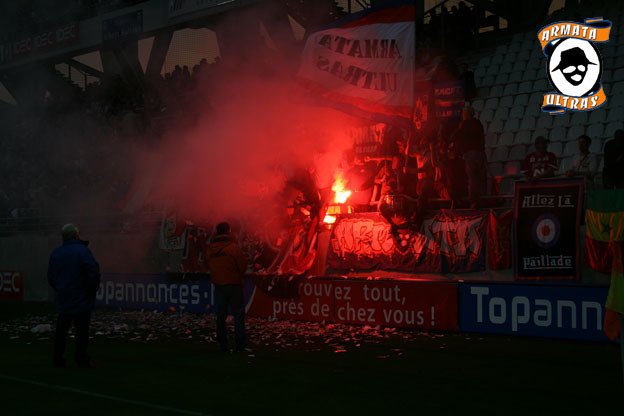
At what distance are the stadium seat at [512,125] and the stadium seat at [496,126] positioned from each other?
0.10m

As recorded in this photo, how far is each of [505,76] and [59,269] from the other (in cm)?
1304

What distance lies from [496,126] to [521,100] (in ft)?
2.96

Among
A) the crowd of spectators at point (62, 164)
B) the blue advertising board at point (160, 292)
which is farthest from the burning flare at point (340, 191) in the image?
the crowd of spectators at point (62, 164)

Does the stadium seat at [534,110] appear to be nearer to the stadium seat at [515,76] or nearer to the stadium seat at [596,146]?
the stadium seat at [515,76]

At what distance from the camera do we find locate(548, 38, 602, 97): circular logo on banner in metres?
16.2

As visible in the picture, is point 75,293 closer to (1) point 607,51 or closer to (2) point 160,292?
(2) point 160,292

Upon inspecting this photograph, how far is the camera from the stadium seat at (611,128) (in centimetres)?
1582

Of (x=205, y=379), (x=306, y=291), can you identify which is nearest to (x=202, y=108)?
(x=306, y=291)

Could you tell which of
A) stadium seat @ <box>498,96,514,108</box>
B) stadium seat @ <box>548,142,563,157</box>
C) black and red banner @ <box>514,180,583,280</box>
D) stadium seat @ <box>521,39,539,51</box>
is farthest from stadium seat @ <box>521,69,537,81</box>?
black and red banner @ <box>514,180,583,280</box>

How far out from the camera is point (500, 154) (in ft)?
56.8

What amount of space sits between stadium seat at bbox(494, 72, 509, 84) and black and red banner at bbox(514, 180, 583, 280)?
23.2 ft

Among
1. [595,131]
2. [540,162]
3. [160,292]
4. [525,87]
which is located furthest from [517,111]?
[160,292]

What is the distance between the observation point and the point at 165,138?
19.5 m

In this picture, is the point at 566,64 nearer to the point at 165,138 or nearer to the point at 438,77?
the point at 438,77
